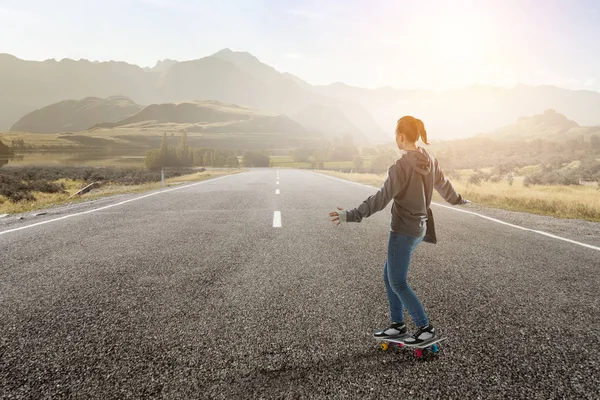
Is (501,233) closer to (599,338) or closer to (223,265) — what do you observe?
(599,338)

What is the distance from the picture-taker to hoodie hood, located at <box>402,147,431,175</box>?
101 inches

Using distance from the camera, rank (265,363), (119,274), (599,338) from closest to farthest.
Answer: (265,363)
(599,338)
(119,274)

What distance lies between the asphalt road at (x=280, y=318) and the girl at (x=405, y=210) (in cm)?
25

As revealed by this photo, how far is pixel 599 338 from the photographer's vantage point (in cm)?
264

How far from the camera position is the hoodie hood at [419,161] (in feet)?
8.38

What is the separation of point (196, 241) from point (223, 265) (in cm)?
148

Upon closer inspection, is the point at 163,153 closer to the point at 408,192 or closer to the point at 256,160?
the point at 256,160

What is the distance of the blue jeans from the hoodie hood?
0.54 metres

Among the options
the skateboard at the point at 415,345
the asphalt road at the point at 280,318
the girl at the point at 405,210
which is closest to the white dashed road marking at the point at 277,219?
the asphalt road at the point at 280,318

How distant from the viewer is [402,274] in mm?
2609

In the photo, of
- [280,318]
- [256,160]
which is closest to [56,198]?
[280,318]

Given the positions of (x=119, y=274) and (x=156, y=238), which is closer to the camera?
(x=119, y=274)

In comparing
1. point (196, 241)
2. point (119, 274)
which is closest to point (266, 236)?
point (196, 241)

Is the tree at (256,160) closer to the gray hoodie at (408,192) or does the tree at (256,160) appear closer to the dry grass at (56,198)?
the dry grass at (56,198)
